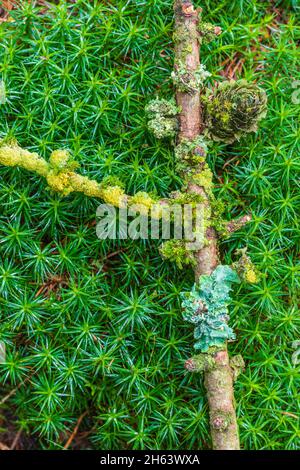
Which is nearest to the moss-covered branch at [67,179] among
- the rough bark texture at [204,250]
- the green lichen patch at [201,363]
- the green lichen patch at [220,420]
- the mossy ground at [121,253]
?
the mossy ground at [121,253]

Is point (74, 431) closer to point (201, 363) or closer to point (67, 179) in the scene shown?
point (201, 363)

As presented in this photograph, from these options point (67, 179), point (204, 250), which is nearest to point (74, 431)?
point (204, 250)

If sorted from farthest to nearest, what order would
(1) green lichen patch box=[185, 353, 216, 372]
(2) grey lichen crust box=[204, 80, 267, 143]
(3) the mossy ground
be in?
(3) the mossy ground < (2) grey lichen crust box=[204, 80, 267, 143] < (1) green lichen patch box=[185, 353, 216, 372]

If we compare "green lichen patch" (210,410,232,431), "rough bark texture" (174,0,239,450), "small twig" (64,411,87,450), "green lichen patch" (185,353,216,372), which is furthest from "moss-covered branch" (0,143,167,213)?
"small twig" (64,411,87,450)

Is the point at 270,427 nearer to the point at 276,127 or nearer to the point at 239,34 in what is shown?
the point at 276,127

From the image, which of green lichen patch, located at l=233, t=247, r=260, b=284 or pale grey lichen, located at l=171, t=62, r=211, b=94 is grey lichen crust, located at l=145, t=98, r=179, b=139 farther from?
green lichen patch, located at l=233, t=247, r=260, b=284

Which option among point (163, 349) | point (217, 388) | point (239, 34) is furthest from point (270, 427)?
point (239, 34)
